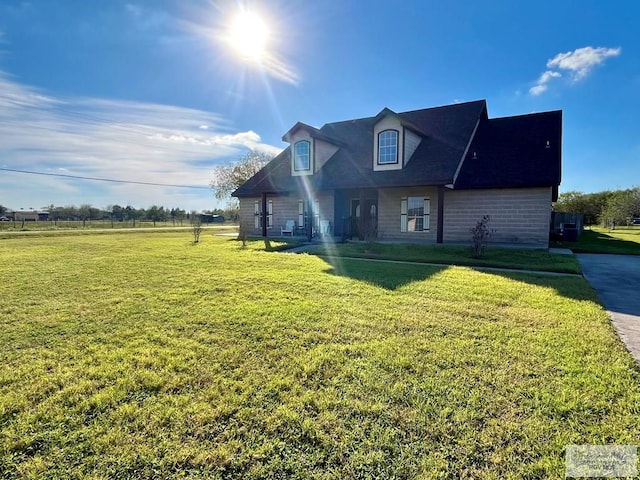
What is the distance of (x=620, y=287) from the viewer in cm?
663

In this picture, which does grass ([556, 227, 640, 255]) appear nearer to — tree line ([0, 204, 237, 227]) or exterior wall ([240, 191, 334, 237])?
exterior wall ([240, 191, 334, 237])

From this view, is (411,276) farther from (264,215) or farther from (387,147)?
(264,215)

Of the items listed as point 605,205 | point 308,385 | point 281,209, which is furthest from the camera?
point 605,205

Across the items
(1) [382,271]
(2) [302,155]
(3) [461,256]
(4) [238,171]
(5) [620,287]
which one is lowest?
(5) [620,287]

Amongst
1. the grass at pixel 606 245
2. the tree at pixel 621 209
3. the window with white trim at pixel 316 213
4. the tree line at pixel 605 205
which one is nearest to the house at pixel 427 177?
the window with white trim at pixel 316 213

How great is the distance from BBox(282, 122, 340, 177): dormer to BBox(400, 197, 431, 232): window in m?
5.20

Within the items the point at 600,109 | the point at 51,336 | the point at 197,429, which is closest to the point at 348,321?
the point at 197,429

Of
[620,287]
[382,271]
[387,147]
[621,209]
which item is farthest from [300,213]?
[621,209]

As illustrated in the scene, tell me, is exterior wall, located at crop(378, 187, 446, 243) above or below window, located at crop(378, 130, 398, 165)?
below

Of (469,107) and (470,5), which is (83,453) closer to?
(470,5)

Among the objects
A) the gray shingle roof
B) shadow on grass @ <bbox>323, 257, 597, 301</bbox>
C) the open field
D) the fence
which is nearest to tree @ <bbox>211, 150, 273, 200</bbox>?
the open field

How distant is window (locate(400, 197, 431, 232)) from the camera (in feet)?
48.6

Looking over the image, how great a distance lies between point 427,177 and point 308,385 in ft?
39.9

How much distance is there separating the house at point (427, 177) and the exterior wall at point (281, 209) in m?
0.06
